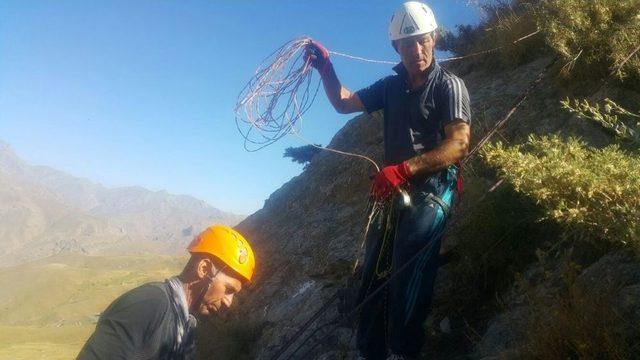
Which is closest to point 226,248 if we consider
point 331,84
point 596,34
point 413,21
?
point 331,84

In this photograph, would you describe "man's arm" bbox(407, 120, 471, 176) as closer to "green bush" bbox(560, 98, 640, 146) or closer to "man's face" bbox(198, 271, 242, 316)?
"green bush" bbox(560, 98, 640, 146)

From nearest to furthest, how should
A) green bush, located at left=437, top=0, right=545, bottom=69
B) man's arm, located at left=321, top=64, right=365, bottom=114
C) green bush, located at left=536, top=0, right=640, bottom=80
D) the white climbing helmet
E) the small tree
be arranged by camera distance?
1. the white climbing helmet
2. man's arm, located at left=321, top=64, right=365, bottom=114
3. green bush, located at left=536, top=0, right=640, bottom=80
4. green bush, located at left=437, top=0, right=545, bottom=69
5. the small tree

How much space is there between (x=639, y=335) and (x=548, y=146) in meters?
1.39

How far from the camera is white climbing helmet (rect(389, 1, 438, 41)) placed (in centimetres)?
413

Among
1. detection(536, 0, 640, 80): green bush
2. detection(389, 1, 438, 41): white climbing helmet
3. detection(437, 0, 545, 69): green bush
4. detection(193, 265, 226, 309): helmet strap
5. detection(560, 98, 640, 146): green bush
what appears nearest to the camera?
detection(560, 98, 640, 146): green bush

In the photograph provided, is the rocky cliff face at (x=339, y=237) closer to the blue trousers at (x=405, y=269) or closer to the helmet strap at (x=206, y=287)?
the blue trousers at (x=405, y=269)

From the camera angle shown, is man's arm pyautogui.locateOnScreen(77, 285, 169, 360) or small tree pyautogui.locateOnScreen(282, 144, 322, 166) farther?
small tree pyautogui.locateOnScreen(282, 144, 322, 166)

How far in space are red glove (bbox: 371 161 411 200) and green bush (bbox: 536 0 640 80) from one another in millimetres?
3685

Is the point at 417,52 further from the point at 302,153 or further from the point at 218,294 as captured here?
the point at 302,153

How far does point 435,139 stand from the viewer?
409cm

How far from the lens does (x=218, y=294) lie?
368 cm

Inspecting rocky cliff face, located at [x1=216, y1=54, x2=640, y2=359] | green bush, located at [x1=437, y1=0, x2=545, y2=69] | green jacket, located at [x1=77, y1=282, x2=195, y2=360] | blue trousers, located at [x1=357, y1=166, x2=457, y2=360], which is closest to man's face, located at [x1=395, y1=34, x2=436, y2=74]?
blue trousers, located at [x1=357, y1=166, x2=457, y2=360]

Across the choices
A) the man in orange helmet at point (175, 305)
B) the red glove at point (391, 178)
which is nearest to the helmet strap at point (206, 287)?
the man in orange helmet at point (175, 305)

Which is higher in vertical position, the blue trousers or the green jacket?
the green jacket
